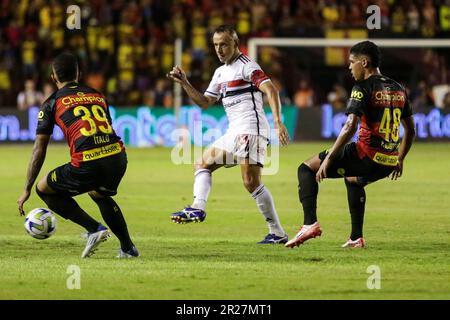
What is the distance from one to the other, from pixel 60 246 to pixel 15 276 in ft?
6.57

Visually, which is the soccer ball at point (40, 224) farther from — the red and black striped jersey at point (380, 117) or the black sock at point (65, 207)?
the red and black striped jersey at point (380, 117)

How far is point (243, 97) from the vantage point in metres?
11.4

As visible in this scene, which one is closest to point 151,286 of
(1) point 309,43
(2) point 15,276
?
(2) point 15,276

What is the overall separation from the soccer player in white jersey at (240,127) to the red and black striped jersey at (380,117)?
1.18 meters

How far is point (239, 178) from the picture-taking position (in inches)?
799

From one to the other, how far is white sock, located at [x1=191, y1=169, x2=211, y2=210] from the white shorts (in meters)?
0.28

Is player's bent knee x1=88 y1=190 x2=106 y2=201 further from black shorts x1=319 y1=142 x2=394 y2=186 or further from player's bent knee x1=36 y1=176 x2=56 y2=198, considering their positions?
black shorts x1=319 y1=142 x2=394 y2=186

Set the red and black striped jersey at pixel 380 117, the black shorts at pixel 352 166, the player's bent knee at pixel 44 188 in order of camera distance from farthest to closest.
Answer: the black shorts at pixel 352 166, the red and black striped jersey at pixel 380 117, the player's bent knee at pixel 44 188

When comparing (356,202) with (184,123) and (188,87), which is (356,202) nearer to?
(188,87)

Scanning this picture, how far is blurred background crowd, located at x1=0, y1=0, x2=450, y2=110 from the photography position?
30.1 m

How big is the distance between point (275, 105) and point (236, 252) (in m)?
1.55

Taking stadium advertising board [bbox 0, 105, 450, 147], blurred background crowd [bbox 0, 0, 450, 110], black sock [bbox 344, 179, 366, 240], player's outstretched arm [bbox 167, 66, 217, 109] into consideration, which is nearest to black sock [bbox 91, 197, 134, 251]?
player's outstretched arm [bbox 167, 66, 217, 109]

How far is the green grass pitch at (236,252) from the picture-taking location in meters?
8.57

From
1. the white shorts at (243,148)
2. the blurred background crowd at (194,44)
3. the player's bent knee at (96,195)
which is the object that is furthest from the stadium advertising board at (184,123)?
the player's bent knee at (96,195)
